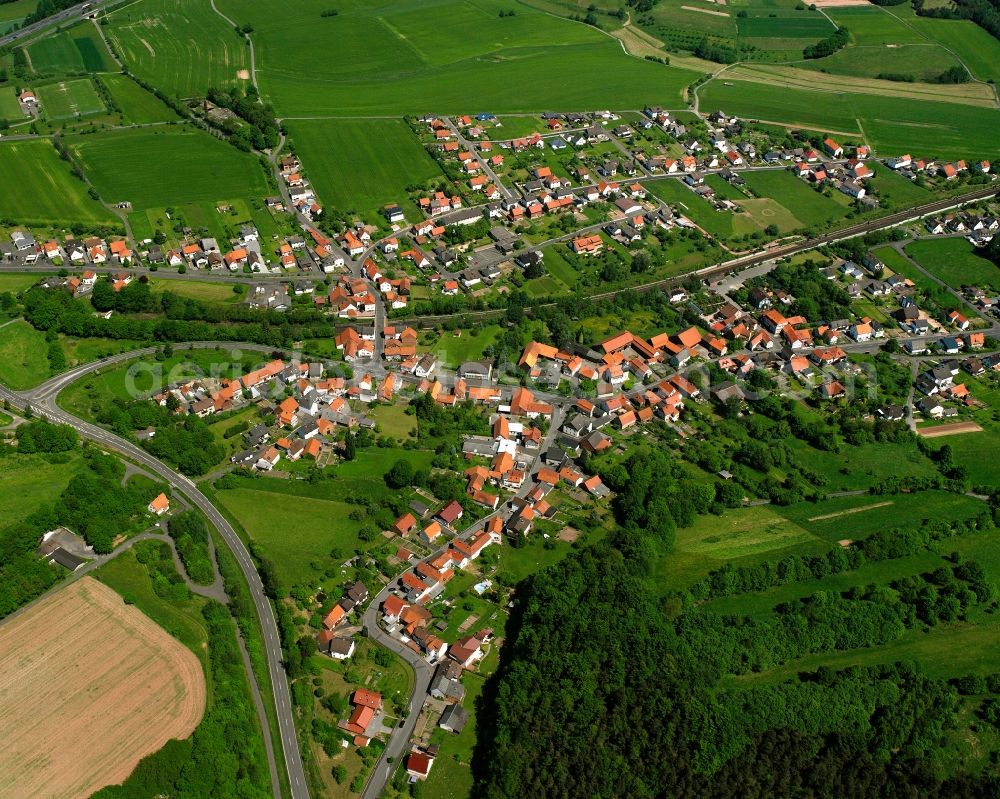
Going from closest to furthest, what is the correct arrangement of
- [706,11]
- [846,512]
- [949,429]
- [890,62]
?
[846,512] < [949,429] < [890,62] < [706,11]

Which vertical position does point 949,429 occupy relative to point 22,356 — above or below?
below

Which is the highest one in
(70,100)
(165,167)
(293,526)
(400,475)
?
(70,100)

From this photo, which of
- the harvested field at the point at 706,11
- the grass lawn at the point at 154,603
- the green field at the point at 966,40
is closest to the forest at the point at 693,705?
the grass lawn at the point at 154,603

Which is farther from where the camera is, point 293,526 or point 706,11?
point 706,11

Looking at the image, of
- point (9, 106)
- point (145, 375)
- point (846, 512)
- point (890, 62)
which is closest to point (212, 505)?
point (145, 375)

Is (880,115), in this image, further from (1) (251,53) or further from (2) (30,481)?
(2) (30,481)

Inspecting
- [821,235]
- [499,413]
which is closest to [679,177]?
[821,235]

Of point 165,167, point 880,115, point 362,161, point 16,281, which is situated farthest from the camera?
point 880,115
